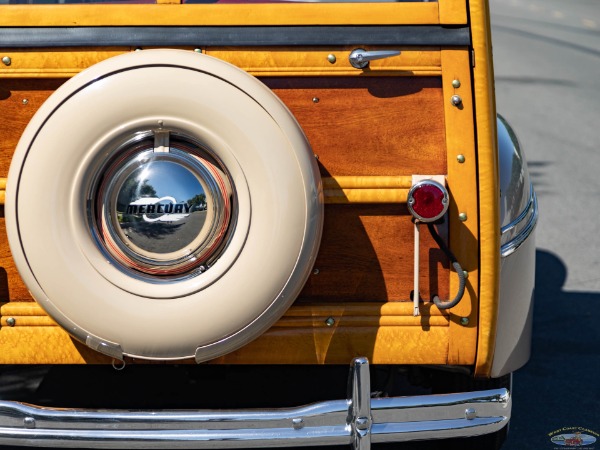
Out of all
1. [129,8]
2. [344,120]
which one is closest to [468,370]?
[344,120]

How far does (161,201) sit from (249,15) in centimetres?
59

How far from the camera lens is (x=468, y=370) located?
2.70m

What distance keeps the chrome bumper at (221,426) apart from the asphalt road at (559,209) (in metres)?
1.04

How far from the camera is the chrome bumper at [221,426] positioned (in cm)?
250

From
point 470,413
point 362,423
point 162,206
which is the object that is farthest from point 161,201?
point 470,413

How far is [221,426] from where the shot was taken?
252cm

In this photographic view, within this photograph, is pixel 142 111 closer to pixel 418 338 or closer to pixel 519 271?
pixel 418 338

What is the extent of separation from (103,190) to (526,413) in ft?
6.67

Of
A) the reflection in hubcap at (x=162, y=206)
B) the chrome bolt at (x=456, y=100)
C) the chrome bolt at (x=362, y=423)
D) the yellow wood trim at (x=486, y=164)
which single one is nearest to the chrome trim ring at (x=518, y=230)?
the yellow wood trim at (x=486, y=164)

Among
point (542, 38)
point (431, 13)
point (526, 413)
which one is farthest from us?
point (542, 38)

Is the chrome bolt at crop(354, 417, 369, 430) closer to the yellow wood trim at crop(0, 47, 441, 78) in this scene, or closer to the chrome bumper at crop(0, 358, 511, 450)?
the chrome bumper at crop(0, 358, 511, 450)

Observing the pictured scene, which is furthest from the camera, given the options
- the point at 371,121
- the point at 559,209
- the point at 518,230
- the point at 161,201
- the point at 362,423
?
the point at 559,209

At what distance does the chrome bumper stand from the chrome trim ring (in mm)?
519

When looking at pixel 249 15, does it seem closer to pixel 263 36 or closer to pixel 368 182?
pixel 263 36
